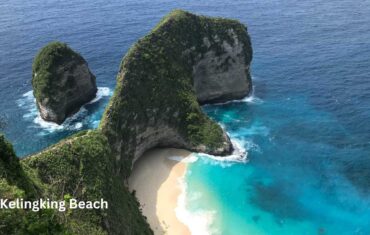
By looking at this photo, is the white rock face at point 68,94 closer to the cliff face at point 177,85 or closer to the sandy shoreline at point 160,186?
the cliff face at point 177,85

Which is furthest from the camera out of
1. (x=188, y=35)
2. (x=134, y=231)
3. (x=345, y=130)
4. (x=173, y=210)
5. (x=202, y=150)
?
(x=188, y=35)

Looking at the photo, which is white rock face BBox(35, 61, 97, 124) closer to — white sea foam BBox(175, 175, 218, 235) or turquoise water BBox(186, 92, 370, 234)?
turquoise water BBox(186, 92, 370, 234)

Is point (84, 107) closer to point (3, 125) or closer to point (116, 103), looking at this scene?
point (3, 125)

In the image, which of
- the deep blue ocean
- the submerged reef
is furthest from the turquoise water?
the submerged reef

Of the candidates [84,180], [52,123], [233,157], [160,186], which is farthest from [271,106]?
[84,180]

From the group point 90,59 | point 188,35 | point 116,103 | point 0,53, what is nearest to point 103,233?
point 116,103

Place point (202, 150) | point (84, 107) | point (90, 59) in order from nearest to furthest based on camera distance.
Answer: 1. point (202, 150)
2. point (84, 107)
3. point (90, 59)
